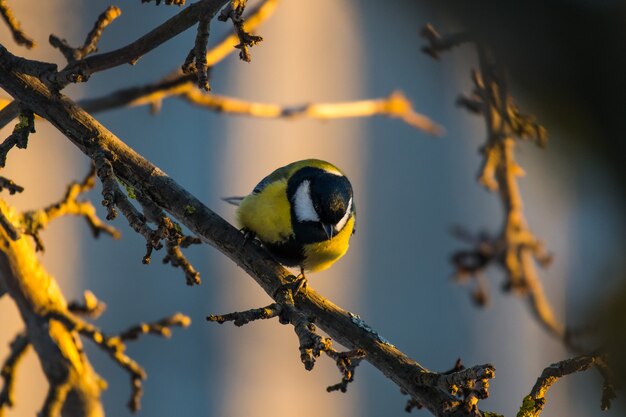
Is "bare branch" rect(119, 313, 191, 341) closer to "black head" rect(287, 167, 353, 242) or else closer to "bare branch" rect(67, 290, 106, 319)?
"bare branch" rect(67, 290, 106, 319)

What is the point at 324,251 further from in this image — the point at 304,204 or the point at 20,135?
the point at 20,135

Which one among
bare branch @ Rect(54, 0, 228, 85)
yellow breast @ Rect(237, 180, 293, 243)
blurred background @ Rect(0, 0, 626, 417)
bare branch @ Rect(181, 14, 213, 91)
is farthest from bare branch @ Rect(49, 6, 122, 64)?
blurred background @ Rect(0, 0, 626, 417)

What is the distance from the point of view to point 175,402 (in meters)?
4.71

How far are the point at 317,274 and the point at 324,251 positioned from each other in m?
2.93

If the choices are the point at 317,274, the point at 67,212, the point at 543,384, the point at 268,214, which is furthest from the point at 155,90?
the point at 317,274

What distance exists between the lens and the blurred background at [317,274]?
437cm

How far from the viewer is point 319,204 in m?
2.11

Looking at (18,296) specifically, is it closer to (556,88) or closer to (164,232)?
(164,232)

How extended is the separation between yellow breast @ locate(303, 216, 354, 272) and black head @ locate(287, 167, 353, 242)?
2 centimetres

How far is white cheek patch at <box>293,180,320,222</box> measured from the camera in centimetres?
213

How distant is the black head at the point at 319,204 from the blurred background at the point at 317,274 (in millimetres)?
1421

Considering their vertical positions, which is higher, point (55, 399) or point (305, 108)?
point (305, 108)

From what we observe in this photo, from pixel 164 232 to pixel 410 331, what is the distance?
449cm

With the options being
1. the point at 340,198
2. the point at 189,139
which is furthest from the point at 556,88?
the point at 189,139
